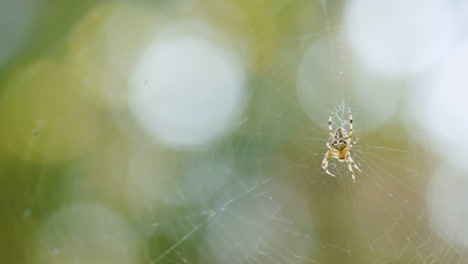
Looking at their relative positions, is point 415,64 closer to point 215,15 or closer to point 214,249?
point 214,249

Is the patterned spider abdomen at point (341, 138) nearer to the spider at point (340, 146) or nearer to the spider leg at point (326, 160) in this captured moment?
the spider at point (340, 146)

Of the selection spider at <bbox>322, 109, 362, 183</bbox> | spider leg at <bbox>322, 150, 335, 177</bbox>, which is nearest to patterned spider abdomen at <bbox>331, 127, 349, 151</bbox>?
spider at <bbox>322, 109, 362, 183</bbox>

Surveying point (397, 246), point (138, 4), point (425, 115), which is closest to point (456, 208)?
point (397, 246)

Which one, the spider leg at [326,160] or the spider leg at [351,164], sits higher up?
the spider leg at [351,164]

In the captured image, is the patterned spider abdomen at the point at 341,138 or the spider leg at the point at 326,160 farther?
the spider leg at the point at 326,160

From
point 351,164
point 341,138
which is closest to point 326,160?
point 351,164

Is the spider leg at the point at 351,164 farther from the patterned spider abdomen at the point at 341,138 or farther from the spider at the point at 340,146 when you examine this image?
the patterned spider abdomen at the point at 341,138

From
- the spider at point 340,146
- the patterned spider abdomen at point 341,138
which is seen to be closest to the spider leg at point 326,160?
the spider at point 340,146

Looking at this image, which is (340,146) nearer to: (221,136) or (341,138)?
(341,138)
